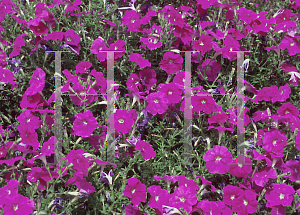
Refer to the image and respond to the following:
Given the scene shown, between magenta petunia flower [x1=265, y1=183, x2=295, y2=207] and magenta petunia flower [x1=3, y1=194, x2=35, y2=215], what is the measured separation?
147 cm

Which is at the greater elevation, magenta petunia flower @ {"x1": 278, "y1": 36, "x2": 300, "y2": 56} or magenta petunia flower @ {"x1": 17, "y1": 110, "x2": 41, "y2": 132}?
magenta petunia flower @ {"x1": 278, "y1": 36, "x2": 300, "y2": 56}

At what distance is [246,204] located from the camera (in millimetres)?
2037

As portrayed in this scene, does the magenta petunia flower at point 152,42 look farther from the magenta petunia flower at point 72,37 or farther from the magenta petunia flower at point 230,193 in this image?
the magenta petunia flower at point 230,193

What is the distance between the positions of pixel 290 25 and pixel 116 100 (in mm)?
1583

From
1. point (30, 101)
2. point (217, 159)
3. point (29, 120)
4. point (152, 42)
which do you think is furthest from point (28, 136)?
point (217, 159)

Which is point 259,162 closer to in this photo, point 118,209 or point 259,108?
point 259,108

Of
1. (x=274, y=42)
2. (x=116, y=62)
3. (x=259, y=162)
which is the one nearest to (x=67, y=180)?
(x=116, y=62)

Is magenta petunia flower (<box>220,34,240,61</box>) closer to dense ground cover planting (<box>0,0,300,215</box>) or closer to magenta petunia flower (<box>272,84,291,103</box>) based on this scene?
dense ground cover planting (<box>0,0,300,215</box>)

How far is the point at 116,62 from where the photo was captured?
8.13 ft

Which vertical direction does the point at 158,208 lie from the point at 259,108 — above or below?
below

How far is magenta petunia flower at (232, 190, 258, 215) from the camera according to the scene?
2008 mm

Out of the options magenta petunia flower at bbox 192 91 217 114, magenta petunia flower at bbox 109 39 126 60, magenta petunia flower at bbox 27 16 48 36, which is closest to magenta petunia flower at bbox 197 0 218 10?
magenta petunia flower at bbox 109 39 126 60

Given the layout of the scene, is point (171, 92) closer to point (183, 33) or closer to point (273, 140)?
point (183, 33)

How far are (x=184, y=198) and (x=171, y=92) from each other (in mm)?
740
